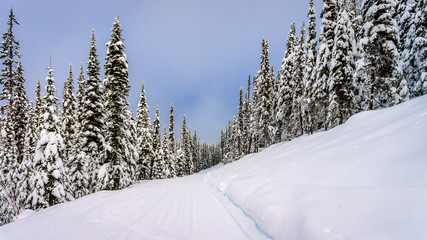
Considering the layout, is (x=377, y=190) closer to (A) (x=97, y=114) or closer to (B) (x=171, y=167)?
(A) (x=97, y=114)

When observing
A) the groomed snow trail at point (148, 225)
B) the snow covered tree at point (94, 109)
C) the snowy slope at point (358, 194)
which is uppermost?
the snow covered tree at point (94, 109)

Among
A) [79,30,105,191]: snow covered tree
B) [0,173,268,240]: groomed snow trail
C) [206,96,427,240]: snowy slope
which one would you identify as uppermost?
[79,30,105,191]: snow covered tree

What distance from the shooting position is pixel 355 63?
63.2 ft

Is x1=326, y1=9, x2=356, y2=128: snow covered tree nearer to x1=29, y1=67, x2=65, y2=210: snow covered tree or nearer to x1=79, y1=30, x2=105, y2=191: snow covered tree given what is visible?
x1=79, y1=30, x2=105, y2=191: snow covered tree

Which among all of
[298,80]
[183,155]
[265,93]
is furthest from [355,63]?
[183,155]

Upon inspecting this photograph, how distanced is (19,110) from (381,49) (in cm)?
3555

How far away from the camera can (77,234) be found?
3980 mm

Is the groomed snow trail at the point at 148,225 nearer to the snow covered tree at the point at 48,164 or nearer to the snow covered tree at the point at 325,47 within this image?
the snow covered tree at the point at 48,164

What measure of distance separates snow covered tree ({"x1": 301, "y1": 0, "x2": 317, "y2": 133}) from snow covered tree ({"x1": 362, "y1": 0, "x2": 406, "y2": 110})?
24.6 feet

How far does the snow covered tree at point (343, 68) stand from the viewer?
18.5 metres

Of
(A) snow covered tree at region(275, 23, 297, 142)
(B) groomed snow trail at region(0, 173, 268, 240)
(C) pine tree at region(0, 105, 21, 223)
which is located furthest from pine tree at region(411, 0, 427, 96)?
(C) pine tree at region(0, 105, 21, 223)

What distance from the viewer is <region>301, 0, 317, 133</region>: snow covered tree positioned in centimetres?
2431

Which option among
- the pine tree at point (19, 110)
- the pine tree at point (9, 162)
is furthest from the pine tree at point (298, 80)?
the pine tree at point (19, 110)

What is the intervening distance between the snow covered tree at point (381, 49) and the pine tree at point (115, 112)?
68.7 feet
